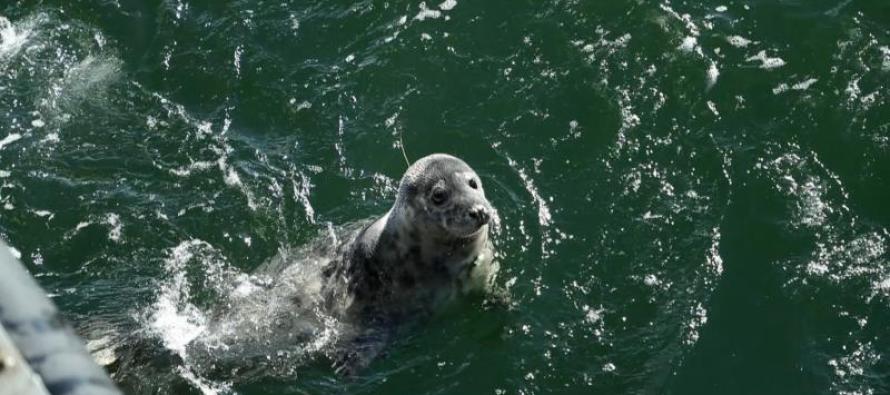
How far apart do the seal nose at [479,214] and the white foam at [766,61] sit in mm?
3314

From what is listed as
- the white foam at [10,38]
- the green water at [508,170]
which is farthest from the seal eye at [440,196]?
the white foam at [10,38]

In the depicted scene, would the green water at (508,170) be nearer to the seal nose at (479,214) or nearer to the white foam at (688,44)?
the white foam at (688,44)

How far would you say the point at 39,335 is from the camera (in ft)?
5.84

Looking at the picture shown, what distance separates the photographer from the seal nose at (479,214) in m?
6.55

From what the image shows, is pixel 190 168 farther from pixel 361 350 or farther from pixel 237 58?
pixel 361 350

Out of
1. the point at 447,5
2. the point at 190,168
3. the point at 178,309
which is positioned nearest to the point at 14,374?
the point at 178,309

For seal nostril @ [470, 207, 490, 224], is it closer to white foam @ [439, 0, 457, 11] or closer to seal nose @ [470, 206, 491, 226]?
seal nose @ [470, 206, 491, 226]

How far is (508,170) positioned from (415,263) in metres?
1.66

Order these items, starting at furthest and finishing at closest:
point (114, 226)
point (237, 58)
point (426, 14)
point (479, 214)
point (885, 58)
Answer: point (426, 14) < point (237, 58) < point (885, 58) < point (114, 226) < point (479, 214)

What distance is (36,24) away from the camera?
992 centimetres

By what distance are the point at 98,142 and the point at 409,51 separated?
2.54m

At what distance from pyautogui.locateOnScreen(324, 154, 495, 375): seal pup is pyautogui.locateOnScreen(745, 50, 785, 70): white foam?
3067 mm

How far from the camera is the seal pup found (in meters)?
6.79

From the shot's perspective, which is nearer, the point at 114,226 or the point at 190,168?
the point at 114,226
